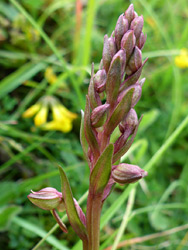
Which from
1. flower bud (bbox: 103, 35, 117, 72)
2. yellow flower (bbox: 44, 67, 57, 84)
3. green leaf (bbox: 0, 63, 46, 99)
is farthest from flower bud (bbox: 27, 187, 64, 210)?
yellow flower (bbox: 44, 67, 57, 84)

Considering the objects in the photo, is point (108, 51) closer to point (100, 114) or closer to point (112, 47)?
point (112, 47)

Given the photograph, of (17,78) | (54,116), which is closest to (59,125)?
(54,116)

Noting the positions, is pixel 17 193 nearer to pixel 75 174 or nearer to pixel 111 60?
pixel 75 174

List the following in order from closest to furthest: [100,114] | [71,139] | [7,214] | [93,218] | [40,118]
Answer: [100,114] → [93,218] → [7,214] → [40,118] → [71,139]

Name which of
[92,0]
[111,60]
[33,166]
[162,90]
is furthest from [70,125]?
[111,60]

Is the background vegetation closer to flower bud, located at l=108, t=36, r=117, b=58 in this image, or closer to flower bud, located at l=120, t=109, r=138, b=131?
flower bud, located at l=120, t=109, r=138, b=131

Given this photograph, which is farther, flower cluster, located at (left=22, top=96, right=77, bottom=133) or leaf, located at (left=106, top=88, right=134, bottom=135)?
flower cluster, located at (left=22, top=96, right=77, bottom=133)

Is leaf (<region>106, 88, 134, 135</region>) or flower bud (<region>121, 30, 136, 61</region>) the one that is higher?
flower bud (<region>121, 30, 136, 61</region>)
